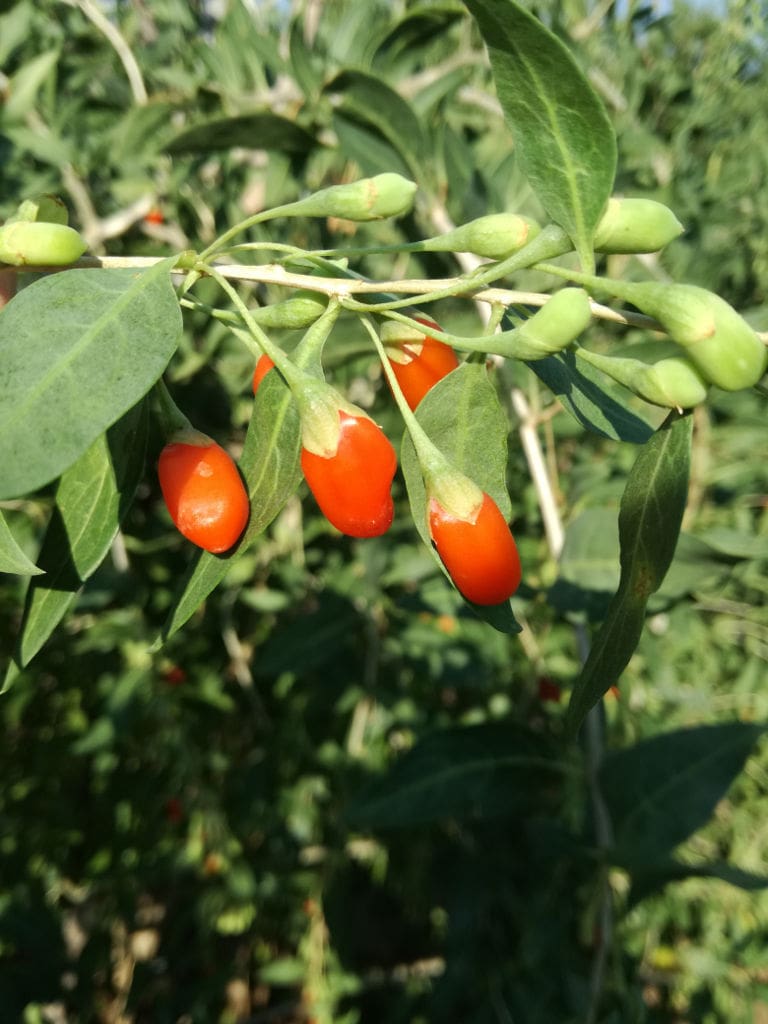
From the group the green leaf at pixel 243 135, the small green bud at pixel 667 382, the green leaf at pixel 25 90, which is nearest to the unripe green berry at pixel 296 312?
the small green bud at pixel 667 382

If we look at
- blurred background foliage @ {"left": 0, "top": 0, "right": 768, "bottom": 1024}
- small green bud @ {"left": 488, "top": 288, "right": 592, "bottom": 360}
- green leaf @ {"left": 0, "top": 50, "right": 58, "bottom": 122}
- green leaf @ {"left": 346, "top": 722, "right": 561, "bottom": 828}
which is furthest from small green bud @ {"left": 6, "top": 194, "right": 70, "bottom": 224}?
green leaf @ {"left": 0, "top": 50, "right": 58, "bottom": 122}

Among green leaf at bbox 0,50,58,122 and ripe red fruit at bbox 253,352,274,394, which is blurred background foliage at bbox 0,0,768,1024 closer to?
green leaf at bbox 0,50,58,122

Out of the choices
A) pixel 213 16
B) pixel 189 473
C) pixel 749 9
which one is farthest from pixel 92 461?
pixel 213 16

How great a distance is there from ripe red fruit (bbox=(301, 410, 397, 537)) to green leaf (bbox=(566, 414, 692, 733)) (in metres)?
0.17

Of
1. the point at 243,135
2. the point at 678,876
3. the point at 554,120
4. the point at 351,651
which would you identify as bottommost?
the point at 351,651

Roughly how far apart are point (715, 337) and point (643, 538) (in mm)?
146

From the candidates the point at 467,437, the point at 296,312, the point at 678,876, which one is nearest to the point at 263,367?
the point at 296,312

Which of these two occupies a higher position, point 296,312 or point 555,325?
point 555,325

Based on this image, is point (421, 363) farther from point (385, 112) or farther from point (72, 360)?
point (385, 112)

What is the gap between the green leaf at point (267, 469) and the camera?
2.11ft

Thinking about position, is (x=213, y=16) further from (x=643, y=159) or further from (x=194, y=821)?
(x=194, y=821)

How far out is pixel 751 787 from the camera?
9.04 ft

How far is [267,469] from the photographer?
65 cm

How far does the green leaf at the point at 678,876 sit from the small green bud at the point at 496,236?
0.87 metres
